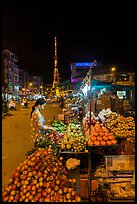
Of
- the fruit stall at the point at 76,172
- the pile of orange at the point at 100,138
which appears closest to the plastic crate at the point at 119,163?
the fruit stall at the point at 76,172

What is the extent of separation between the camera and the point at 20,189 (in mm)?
3188

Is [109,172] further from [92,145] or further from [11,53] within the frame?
[11,53]

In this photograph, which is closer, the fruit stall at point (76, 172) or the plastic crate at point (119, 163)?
the fruit stall at point (76, 172)

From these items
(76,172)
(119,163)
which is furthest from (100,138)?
(76,172)

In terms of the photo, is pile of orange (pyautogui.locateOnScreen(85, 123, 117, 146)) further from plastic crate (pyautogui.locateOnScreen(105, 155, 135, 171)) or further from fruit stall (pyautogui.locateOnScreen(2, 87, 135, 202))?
plastic crate (pyautogui.locateOnScreen(105, 155, 135, 171))

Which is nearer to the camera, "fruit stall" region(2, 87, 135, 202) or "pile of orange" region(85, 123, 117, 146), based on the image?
"fruit stall" region(2, 87, 135, 202)

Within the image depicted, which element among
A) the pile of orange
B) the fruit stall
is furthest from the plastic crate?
the pile of orange

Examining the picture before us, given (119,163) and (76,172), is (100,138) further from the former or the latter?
(76,172)

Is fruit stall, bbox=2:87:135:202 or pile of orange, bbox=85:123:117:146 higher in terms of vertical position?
pile of orange, bbox=85:123:117:146

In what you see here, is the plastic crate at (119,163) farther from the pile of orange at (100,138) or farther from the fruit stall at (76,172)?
the pile of orange at (100,138)

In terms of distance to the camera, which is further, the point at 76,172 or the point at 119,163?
the point at 119,163

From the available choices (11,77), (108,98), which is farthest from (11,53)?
(108,98)

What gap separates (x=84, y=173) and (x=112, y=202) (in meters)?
0.89

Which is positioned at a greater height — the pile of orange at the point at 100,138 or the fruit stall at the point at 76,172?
the pile of orange at the point at 100,138
